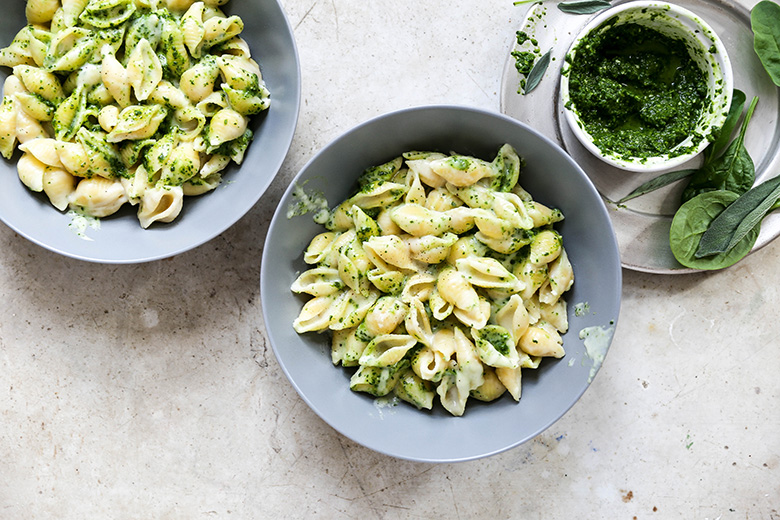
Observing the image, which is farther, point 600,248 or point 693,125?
point 693,125

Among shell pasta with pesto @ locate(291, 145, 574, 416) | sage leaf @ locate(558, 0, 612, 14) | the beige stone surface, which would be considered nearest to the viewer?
shell pasta with pesto @ locate(291, 145, 574, 416)

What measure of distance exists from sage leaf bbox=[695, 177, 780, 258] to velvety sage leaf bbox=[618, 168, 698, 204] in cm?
13

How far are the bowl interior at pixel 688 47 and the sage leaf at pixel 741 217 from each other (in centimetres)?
18

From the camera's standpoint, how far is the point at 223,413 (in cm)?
164

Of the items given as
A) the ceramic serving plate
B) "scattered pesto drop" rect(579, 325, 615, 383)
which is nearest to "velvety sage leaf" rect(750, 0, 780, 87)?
the ceramic serving plate

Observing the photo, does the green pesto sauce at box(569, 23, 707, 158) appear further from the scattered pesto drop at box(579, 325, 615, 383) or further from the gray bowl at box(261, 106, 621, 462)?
the scattered pesto drop at box(579, 325, 615, 383)

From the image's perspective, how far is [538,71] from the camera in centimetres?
146

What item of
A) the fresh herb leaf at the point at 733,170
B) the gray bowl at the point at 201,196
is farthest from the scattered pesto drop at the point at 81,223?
the fresh herb leaf at the point at 733,170

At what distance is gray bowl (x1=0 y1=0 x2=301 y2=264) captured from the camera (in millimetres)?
1392

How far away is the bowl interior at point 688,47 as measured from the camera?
1.38 m

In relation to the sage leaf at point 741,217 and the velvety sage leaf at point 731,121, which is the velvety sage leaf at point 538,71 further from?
the sage leaf at point 741,217

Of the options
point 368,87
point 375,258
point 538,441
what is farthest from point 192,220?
point 538,441

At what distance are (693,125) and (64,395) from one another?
1.82 meters

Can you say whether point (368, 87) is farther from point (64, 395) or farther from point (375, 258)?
point (64, 395)
